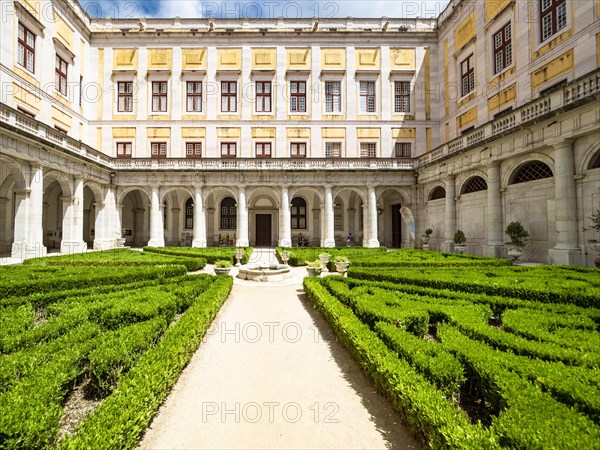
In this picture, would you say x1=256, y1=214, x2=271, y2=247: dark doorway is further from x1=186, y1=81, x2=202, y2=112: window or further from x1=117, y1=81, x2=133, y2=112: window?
x1=117, y1=81, x2=133, y2=112: window

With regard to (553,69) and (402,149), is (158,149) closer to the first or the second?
(402,149)

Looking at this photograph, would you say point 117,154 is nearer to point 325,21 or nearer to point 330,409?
point 325,21

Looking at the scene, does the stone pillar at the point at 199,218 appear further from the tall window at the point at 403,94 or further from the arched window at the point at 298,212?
the tall window at the point at 403,94

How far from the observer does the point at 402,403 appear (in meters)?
3.33

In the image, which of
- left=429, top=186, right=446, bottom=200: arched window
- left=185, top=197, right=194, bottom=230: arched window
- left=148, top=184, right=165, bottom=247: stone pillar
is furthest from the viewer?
left=185, top=197, right=194, bottom=230: arched window

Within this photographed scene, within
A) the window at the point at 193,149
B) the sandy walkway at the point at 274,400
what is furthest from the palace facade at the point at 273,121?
the sandy walkway at the point at 274,400

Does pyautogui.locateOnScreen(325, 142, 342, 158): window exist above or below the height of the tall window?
below

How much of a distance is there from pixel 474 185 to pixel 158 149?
27.6 meters

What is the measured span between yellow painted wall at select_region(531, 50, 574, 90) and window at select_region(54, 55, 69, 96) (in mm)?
35676

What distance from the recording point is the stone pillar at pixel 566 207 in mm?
12633

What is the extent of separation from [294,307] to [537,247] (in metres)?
14.2

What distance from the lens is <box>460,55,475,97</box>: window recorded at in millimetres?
Result: 23606

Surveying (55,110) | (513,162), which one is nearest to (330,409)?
(513,162)

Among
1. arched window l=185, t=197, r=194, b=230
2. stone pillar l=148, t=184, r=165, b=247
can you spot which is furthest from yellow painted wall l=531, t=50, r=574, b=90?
arched window l=185, t=197, r=194, b=230
